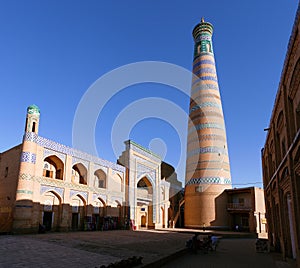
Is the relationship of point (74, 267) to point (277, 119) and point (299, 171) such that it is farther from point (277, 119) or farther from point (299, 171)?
point (277, 119)

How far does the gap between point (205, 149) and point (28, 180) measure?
14617mm

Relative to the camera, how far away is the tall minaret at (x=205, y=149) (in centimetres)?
2336

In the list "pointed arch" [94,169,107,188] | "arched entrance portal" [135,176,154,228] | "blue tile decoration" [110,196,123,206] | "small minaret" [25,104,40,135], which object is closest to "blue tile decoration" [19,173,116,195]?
"pointed arch" [94,169,107,188]

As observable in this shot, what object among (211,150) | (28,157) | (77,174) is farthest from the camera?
(211,150)

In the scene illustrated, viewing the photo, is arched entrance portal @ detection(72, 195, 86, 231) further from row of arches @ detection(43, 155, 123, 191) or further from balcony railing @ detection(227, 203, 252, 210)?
balcony railing @ detection(227, 203, 252, 210)

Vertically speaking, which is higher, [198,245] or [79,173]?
[79,173]

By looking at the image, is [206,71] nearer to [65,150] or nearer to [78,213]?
[65,150]

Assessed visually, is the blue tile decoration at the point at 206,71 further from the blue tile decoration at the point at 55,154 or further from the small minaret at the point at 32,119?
the small minaret at the point at 32,119

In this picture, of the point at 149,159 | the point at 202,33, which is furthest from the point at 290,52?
the point at 202,33

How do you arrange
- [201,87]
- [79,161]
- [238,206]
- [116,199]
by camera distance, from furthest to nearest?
1. [201,87]
2. [238,206]
3. [116,199]
4. [79,161]

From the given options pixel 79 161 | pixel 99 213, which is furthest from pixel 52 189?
pixel 99 213

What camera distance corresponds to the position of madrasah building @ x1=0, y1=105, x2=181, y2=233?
14891mm

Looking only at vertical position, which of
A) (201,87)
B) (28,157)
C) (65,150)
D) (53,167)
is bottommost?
(53,167)

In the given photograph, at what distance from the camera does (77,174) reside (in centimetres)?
1983
